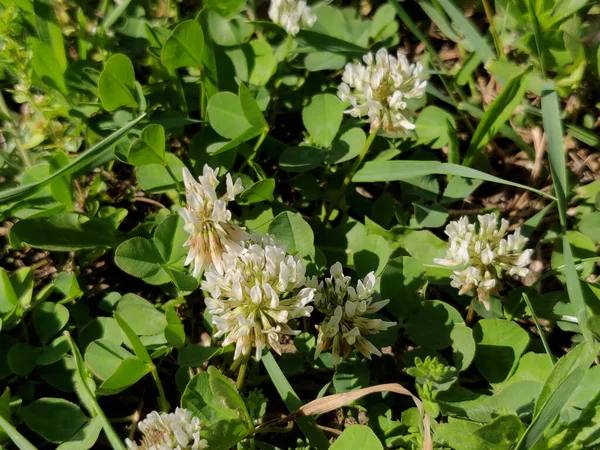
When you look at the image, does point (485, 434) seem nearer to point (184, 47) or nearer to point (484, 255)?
point (484, 255)

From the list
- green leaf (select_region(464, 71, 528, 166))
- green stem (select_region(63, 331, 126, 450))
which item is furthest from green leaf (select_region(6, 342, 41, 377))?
green leaf (select_region(464, 71, 528, 166))

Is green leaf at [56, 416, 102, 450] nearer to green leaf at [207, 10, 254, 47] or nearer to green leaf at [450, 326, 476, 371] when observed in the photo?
green leaf at [450, 326, 476, 371]

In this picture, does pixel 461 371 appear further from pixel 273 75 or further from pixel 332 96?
pixel 273 75

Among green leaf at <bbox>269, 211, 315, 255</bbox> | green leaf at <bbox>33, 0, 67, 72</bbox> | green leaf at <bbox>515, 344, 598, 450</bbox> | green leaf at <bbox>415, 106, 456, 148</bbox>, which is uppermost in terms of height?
green leaf at <bbox>33, 0, 67, 72</bbox>

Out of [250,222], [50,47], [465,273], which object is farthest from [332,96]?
[50,47]

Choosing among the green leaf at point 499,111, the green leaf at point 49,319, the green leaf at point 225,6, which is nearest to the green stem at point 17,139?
the green leaf at point 49,319

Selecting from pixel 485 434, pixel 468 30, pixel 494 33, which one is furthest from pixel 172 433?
pixel 494 33
